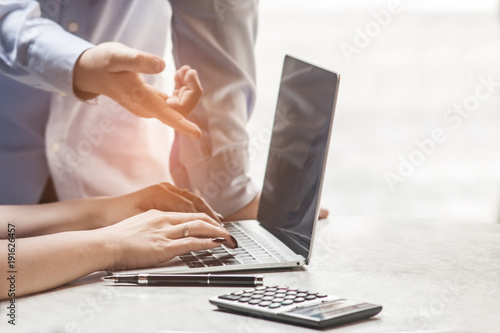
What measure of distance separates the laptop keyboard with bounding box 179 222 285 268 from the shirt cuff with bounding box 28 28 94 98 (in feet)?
1.59

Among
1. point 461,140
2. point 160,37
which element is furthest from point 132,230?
point 461,140

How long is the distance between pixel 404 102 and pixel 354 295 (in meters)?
6.95

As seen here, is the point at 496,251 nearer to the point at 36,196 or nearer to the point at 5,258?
the point at 5,258

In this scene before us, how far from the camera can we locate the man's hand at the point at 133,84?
3.76 ft

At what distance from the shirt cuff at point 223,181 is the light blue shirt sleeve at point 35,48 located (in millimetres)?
365

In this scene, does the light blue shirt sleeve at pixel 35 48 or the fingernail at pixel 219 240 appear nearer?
the fingernail at pixel 219 240

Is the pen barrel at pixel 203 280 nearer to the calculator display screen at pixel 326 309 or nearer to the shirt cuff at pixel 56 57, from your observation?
the calculator display screen at pixel 326 309

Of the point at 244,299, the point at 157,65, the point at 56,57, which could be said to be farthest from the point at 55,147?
the point at 244,299

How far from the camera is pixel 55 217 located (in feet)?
3.76

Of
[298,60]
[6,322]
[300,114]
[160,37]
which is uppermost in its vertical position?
[160,37]

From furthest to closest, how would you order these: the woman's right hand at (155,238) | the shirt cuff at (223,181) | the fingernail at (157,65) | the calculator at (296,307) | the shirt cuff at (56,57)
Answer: the shirt cuff at (223,181) → the shirt cuff at (56,57) → the fingernail at (157,65) → the woman's right hand at (155,238) → the calculator at (296,307)

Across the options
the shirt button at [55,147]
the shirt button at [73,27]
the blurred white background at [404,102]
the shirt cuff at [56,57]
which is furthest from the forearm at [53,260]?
the blurred white background at [404,102]

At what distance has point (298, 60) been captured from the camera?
1.18 meters

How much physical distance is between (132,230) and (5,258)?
0.20 metres
